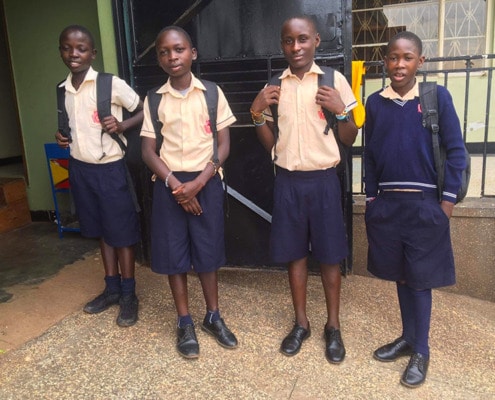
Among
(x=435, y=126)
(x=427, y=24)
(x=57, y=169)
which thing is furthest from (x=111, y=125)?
(x=427, y=24)

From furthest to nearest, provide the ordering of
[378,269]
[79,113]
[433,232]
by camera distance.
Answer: [79,113]
[378,269]
[433,232]

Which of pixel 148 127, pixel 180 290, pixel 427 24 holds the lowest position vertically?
pixel 180 290

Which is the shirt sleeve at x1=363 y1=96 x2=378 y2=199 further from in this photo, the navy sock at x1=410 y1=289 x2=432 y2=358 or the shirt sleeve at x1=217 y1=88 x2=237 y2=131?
the shirt sleeve at x1=217 y1=88 x2=237 y2=131

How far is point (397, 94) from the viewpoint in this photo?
8.33 feet

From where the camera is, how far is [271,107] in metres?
2.77

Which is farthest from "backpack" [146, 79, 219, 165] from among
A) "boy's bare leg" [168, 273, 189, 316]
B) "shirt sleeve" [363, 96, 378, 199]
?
"shirt sleeve" [363, 96, 378, 199]

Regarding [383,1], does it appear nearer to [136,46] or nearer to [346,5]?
[346,5]

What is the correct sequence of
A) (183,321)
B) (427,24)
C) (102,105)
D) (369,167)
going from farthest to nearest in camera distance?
(427,24) → (102,105) → (183,321) → (369,167)

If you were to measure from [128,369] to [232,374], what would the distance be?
589 millimetres

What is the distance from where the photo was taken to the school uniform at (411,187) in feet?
7.98

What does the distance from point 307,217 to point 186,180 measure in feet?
2.38

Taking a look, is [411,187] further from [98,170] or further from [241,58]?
[98,170]

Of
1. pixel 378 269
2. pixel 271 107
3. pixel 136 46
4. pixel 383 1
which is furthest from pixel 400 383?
pixel 383 1

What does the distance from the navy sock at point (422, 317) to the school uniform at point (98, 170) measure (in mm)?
1828
